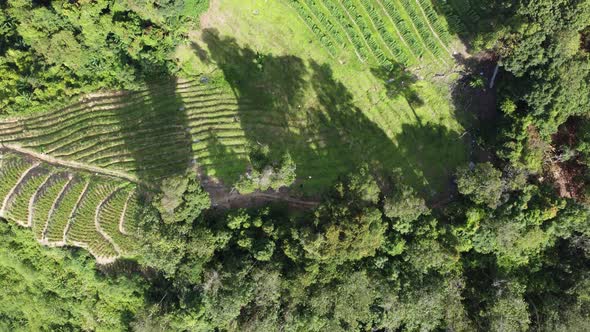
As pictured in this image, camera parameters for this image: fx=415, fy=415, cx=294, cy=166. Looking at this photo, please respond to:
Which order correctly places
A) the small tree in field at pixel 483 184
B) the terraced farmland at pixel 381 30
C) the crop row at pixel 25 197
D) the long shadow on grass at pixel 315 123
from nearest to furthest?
the small tree in field at pixel 483 184 → the long shadow on grass at pixel 315 123 → the terraced farmland at pixel 381 30 → the crop row at pixel 25 197

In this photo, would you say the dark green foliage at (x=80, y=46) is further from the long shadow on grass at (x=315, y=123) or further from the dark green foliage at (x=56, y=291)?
the dark green foliage at (x=56, y=291)

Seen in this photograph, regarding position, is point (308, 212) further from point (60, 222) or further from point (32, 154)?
point (32, 154)

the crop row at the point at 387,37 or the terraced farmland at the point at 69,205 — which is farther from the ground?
the crop row at the point at 387,37

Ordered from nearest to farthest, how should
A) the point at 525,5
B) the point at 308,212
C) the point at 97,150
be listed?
the point at 525,5
the point at 308,212
the point at 97,150

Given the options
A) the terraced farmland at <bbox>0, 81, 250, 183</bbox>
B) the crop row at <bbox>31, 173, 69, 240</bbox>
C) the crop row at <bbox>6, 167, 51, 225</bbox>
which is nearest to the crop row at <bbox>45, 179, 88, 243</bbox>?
the crop row at <bbox>31, 173, 69, 240</bbox>

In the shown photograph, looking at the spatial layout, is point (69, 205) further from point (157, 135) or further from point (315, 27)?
point (315, 27)

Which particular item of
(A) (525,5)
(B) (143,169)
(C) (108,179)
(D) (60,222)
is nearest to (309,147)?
(B) (143,169)

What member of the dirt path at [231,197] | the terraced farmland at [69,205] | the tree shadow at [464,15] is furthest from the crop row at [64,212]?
the tree shadow at [464,15]
